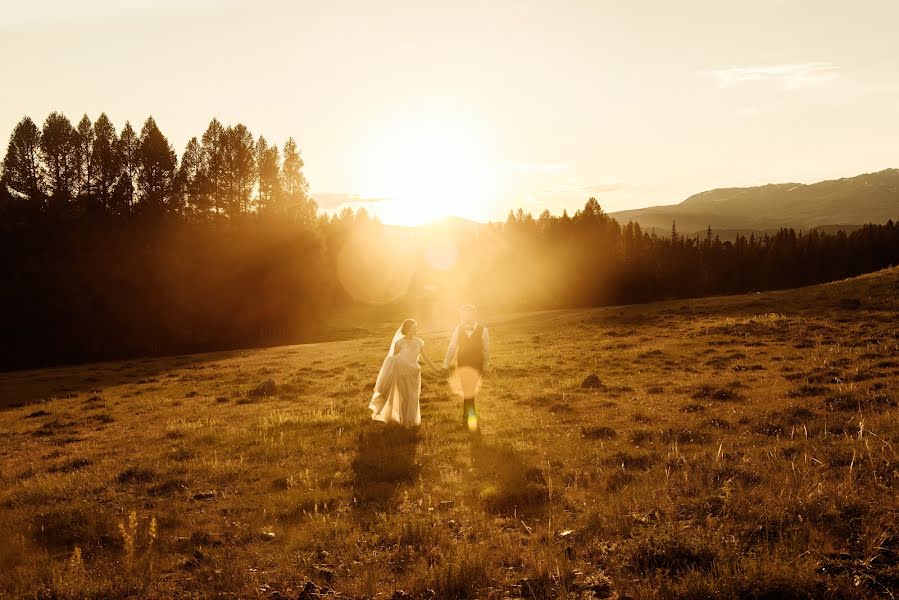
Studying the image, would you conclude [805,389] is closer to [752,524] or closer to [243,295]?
[752,524]

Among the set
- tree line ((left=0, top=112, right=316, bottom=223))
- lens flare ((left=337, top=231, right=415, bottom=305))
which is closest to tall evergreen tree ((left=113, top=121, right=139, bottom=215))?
tree line ((left=0, top=112, right=316, bottom=223))

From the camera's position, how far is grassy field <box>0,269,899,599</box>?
614 centimetres

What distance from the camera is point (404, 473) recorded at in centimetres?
1062

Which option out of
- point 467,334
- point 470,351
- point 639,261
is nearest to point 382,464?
point 470,351

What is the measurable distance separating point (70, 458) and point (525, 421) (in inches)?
474

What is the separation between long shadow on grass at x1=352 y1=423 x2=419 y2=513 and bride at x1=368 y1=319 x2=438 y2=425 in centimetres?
42

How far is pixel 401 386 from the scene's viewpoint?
1467cm

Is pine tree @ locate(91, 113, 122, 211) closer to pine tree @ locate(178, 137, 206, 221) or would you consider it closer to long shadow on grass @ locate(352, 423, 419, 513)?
pine tree @ locate(178, 137, 206, 221)

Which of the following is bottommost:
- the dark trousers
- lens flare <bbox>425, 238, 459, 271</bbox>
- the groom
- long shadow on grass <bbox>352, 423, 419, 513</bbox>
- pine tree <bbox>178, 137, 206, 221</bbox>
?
long shadow on grass <bbox>352, 423, 419, 513</bbox>

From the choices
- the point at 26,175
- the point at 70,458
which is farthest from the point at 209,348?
the point at 70,458

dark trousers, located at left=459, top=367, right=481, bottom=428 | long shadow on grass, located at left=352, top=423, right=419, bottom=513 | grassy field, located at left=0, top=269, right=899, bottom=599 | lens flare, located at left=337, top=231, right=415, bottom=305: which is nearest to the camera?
grassy field, located at left=0, top=269, right=899, bottom=599

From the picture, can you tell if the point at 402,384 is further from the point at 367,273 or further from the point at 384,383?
the point at 367,273

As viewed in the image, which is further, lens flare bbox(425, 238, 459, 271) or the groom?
lens flare bbox(425, 238, 459, 271)

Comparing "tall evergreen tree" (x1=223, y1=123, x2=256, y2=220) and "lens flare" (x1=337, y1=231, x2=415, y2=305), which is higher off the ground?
"tall evergreen tree" (x1=223, y1=123, x2=256, y2=220)
